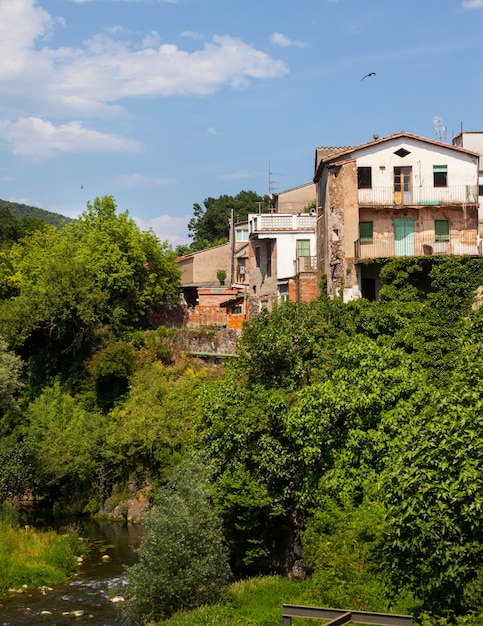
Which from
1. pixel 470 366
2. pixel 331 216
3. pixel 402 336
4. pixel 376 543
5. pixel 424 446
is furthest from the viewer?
pixel 331 216

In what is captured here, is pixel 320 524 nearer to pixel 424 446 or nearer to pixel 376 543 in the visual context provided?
pixel 376 543

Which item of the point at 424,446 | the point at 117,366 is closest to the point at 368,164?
the point at 117,366

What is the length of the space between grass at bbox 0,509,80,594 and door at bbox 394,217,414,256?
69.6ft

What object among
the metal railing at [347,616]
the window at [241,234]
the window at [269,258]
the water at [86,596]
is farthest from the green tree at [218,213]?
the metal railing at [347,616]

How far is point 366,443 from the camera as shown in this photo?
2617 cm

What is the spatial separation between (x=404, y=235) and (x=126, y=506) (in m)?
19.7

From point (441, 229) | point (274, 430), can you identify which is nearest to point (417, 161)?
point (441, 229)

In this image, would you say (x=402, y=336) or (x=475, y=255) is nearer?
(x=402, y=336)

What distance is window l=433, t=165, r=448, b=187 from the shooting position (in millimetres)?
43094

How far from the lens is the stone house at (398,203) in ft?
139

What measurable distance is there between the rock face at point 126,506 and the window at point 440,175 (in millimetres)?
21521

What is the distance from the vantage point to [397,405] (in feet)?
85.9

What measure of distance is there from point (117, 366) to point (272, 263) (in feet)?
38.6

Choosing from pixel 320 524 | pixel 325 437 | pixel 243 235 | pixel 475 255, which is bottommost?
pixel 320 524
